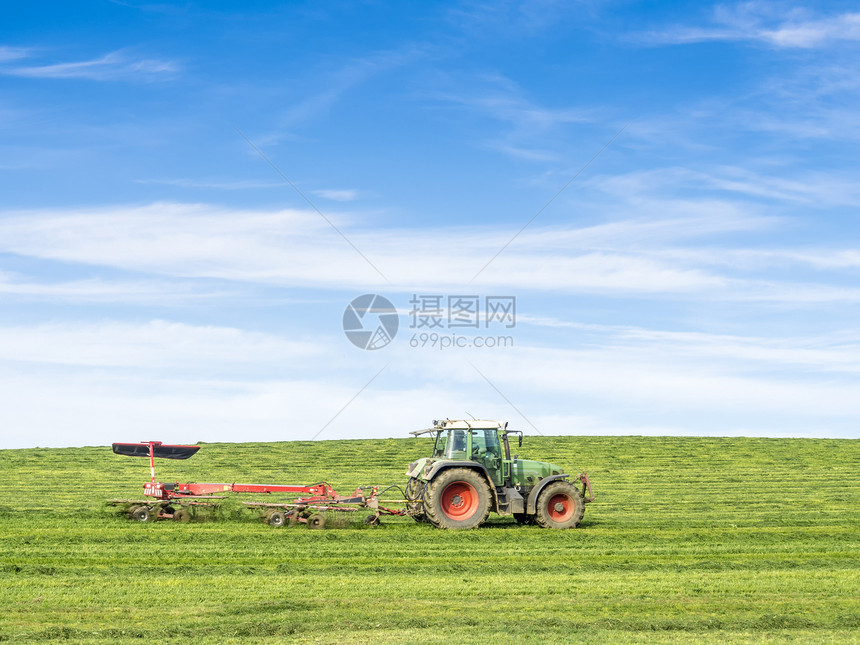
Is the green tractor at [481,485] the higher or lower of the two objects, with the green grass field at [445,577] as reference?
higher

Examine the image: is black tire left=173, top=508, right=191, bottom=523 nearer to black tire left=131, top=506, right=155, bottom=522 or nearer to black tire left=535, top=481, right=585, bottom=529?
black tire left=131, top=506, right=155, bottom=522

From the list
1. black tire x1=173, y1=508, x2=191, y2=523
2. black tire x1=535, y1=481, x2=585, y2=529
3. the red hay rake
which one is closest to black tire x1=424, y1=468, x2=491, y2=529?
the red hay rake

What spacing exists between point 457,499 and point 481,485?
0.53 m

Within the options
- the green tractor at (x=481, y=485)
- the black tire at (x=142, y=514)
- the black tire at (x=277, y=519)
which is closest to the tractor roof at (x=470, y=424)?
the green tractor at (x=481, y=485)

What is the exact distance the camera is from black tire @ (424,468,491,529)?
15922mm

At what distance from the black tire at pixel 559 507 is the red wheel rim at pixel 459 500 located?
4.13ft

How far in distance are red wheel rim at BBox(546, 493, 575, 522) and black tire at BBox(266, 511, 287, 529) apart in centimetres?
493

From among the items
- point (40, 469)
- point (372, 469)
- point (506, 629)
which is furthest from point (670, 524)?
point (40, 469)

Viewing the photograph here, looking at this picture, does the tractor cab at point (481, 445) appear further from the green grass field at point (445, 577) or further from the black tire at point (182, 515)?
the black tire at point (182, 515)

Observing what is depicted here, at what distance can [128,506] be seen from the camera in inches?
666

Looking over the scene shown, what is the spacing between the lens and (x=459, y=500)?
1623 cm

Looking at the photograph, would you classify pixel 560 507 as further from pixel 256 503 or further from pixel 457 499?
pixel 256 503

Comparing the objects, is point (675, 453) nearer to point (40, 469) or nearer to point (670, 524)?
point (670, 524)

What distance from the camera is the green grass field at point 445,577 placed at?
8852 millimetres
